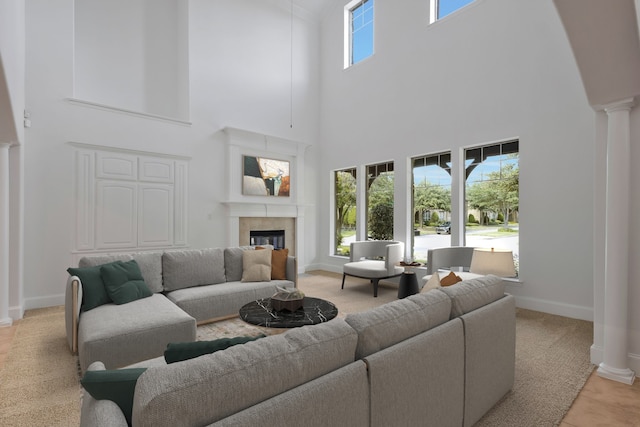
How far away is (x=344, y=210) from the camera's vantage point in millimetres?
7461

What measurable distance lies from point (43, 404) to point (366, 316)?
2.39 metres

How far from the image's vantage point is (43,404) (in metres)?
2.23

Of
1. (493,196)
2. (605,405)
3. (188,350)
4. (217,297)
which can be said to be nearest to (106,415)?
(188,350)

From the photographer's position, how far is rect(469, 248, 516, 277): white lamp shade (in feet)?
11.1

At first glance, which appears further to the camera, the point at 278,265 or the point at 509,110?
the point at 509,110

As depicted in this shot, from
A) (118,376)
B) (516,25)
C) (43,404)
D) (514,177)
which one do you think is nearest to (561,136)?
(514,177)

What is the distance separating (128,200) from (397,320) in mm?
5132

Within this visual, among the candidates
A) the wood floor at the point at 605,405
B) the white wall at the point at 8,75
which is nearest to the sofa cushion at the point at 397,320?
the wood floor at the point at 605,405

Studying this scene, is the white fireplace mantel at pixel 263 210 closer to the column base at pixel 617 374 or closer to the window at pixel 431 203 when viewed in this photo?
the window at pixel 431 203

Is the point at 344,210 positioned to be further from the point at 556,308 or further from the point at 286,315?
the point at 286,315

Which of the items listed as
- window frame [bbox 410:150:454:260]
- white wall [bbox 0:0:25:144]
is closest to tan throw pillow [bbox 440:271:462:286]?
window frame [bbox 410:150:454:260]

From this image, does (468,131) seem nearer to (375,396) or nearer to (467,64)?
(467,64)

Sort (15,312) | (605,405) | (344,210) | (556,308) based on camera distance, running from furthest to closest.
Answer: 1. (344,210)
2. (556,308)
3. (15,312)
4. (605,405)

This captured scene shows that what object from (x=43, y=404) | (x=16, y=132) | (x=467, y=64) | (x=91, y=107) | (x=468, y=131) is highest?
(x=467, y=64)
